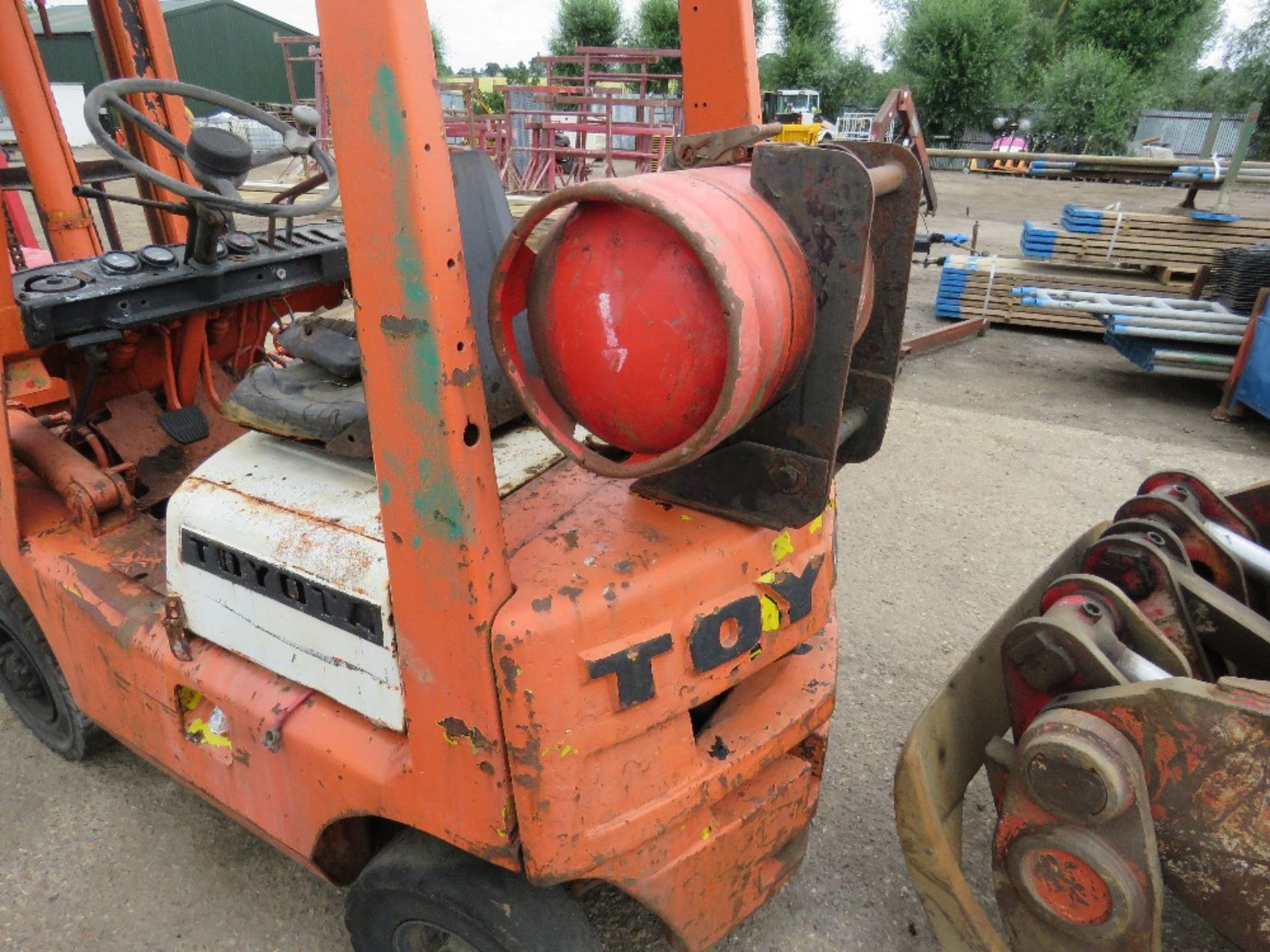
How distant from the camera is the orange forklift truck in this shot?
115 centimetres

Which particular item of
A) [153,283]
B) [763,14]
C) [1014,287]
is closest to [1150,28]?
[763,14]

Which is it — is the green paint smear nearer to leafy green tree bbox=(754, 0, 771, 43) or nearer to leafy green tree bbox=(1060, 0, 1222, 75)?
leafy green tree bbox=(1060, 0, 1222, 75)

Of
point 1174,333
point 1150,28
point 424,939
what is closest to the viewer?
point 424,939

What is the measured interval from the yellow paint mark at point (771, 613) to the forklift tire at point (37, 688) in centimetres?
194

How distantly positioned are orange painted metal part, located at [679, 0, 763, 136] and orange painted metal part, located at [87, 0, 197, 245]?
5.76 feet

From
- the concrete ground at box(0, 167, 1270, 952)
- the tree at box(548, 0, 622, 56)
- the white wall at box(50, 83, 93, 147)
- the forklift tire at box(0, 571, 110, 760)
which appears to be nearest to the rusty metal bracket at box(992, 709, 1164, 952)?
the concrete ground at box(0, 167, 1270, 952)

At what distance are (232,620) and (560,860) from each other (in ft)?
2.70

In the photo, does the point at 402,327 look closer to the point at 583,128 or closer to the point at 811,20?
the point at 583,128

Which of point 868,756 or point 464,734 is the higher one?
point 464,734

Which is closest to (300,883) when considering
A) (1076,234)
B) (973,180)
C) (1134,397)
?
(1134,397)

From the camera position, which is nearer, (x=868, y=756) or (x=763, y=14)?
(x=868, y=756)

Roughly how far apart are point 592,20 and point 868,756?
3948 centimetres

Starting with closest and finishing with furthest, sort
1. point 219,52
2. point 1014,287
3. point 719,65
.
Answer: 1. point 719,65
2. point 1014,287
3. point 219,52

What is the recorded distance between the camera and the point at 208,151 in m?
2.05
